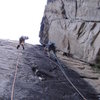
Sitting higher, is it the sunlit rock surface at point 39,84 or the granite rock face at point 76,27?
the granite rock face at point 76,27

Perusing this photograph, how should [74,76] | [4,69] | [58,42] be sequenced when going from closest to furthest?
[4,69] < [74,76] < [58,42]

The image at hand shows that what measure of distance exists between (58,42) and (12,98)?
34.2 ft

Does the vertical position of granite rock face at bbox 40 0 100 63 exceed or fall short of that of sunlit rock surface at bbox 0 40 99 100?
it exceeds it

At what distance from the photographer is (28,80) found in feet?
28.6

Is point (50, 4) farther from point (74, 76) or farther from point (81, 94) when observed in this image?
point (81, 94)

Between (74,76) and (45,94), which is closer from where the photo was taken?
(45,94)

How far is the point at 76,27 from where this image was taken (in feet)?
48.0

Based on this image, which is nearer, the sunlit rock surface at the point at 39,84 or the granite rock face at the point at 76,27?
the sunlit rock surface at the point at 39,84

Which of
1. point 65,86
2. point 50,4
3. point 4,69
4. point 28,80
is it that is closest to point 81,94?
point 65,86

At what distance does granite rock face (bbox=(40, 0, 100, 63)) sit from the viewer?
1280 cm

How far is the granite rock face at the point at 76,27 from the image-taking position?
12.8 metres

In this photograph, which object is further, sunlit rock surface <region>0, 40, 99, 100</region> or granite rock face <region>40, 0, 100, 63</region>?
granite rock face <region>40, 0, 100, 63</region>

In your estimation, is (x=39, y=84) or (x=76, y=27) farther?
(x=76, y=27)

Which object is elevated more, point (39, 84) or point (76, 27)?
point (76, 27)
